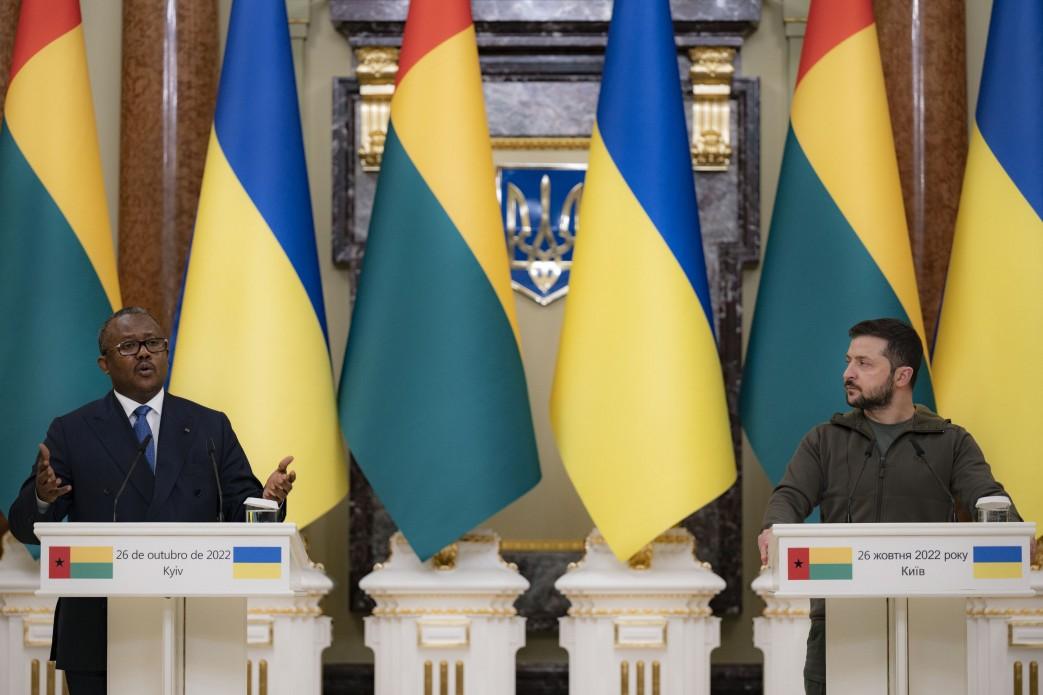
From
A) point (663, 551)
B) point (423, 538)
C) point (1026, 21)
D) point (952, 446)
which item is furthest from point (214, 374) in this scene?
point (1026, 21)

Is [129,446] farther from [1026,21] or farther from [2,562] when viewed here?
[1026,21]

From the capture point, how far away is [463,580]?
469 cm

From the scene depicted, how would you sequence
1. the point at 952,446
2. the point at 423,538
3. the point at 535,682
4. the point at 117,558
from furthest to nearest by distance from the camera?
the point at 535,682
the point at 423,538
the point at 952,446
the point at 117,558

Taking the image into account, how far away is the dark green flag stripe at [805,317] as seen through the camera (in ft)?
15.3

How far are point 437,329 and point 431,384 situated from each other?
165mm

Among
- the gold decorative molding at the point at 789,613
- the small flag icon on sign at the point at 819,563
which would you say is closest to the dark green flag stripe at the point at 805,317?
the gold decorative molding at the point at 789,613

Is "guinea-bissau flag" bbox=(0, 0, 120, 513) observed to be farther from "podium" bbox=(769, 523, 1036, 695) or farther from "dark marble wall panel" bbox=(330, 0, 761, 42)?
"podium" bbox=(769, 523, 1036, 695)

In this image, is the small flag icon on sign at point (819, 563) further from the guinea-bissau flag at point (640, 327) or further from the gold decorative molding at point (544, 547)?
the gold decorative molding at point (544, 547)

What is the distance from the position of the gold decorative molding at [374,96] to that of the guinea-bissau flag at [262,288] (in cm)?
89

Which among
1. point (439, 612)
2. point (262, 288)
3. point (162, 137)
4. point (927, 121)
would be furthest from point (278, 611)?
point (927, 121)

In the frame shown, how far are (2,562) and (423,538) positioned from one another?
1.31m

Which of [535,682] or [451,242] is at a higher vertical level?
[451,242]

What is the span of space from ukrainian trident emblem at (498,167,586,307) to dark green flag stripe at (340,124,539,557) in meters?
1.05

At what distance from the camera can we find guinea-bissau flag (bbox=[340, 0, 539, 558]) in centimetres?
460
